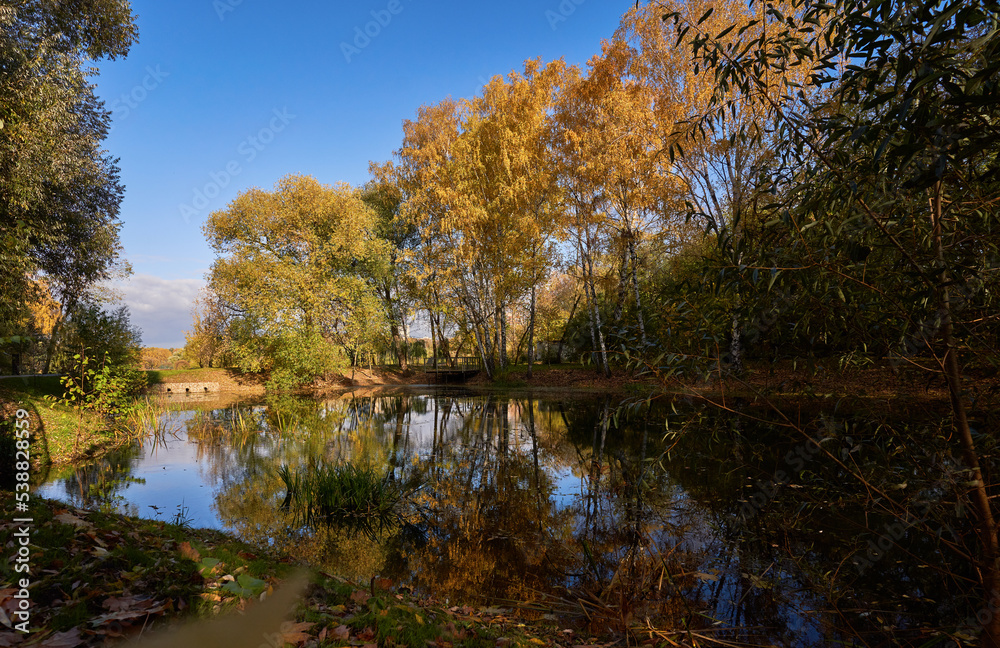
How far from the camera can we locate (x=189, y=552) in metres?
3.46

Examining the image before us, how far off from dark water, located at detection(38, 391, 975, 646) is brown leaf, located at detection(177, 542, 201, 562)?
1.59 metres

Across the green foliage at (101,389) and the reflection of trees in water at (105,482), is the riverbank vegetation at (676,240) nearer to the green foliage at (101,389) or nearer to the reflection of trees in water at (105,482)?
the green foliage at (101,389)

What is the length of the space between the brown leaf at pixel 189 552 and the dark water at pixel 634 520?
5.22ft

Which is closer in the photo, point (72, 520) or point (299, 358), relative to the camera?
point (72, 520)

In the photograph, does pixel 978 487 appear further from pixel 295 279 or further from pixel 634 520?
pixel 295 279

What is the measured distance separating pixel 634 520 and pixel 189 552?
4.94 m

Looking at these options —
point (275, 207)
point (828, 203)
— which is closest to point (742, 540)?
point (828, 203)

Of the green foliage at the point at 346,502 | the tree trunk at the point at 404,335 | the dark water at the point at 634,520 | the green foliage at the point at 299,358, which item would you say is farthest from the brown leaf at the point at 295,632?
the tree trunk at the point at 404,335

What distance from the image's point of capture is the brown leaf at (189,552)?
3.38 meters

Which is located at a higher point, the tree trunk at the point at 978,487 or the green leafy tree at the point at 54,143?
the green leafy tree at the point at 54,143

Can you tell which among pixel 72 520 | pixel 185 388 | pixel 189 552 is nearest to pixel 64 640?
pixel 189 552

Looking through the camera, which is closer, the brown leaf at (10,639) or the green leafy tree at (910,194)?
the green leafy tree at (910,194)

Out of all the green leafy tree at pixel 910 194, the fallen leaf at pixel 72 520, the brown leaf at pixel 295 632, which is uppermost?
the green leafy tree at pixel 910 194

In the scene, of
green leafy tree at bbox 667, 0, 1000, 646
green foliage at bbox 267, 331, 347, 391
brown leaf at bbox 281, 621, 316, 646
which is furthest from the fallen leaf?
green foliage at bbox 267, 331, 347, 391
